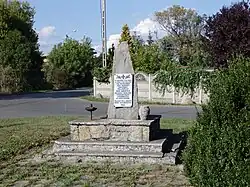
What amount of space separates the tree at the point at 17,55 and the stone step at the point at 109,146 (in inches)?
1252

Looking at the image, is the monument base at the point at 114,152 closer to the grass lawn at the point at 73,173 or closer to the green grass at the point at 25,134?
the grass lawn at the point at 73,173

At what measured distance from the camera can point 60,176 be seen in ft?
26.3

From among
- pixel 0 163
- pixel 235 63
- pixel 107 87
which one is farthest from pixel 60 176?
pixel 107 87

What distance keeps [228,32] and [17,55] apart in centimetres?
2719

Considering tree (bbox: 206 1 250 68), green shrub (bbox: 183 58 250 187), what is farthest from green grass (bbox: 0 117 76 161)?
tree (bbox: 206 1 250 68)

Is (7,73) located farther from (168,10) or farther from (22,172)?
(22,172)

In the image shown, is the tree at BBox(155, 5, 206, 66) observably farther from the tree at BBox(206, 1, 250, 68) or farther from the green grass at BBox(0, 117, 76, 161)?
the green grass at BBox(0, 117, 76, 161)

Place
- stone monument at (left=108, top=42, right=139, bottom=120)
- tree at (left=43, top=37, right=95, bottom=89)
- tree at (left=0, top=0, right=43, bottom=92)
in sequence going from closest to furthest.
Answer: stone monument at (left=108, top=42, right=139, bottom=120)
tree at (left=0, top=0, right=43, bottom=92)
tree at (left=43, top=37, right=95, bottom=89)

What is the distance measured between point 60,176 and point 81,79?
166 feet

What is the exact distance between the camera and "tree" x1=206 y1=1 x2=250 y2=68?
24.1 meters

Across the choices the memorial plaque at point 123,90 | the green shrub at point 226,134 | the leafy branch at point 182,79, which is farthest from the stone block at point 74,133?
the leafy branch at point 182,79

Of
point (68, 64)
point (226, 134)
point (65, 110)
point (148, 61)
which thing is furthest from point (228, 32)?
point (68, 64)

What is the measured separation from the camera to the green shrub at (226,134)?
14.6ft

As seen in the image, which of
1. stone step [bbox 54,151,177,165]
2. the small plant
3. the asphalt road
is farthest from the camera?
the small plant
